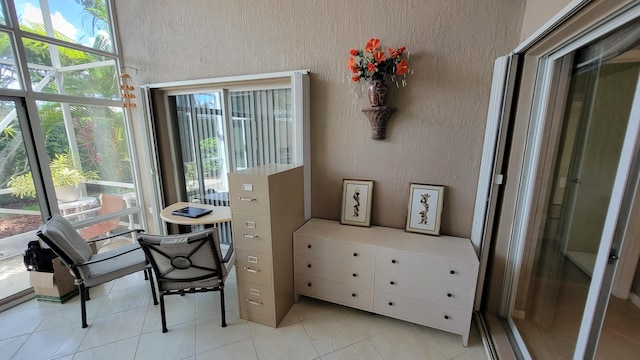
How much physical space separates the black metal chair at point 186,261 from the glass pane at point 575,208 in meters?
2.16

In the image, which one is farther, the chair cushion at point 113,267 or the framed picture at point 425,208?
the framed picture at point 425,208

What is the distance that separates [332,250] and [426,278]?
71 centimetres

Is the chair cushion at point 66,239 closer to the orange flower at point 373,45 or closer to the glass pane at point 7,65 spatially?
the glass pane at point 7,65

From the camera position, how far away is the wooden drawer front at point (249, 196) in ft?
5.73

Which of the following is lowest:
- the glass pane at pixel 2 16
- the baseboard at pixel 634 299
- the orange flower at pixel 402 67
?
the baseboard at pixel 634 299

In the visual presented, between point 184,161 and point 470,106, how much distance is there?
3.14 metres

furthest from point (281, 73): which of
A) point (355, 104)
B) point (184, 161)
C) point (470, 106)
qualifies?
point (184, 161)

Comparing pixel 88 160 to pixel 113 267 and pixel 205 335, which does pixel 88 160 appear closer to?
pixel 113 267

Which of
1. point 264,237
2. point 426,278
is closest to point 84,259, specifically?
point 264,237

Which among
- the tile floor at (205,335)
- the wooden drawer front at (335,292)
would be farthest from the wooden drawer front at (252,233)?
the tile floor at (205,335)

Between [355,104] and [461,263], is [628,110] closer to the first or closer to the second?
[461,263]

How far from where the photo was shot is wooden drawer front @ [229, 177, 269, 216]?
1746 millimetres

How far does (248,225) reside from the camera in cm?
185

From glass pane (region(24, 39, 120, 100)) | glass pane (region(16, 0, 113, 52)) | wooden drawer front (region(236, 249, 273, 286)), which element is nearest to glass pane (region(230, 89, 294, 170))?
wooden drawer front (region(236, 249, 273, 286))
